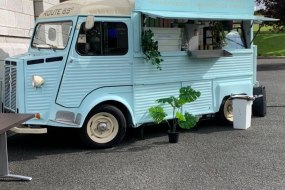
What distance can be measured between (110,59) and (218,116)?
290cm

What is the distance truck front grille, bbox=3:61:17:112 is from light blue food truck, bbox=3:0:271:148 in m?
0.02

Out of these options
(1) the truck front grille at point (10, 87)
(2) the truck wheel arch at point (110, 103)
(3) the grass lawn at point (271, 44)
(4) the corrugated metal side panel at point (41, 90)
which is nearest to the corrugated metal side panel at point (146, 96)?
(2) the truck wheel arch at point (110, 103)

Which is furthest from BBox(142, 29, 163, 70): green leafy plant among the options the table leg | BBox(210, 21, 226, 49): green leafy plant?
the table leg

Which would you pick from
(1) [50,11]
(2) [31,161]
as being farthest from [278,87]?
(2) [31,161]

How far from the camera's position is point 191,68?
27.7ft

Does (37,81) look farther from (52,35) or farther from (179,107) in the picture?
(179,107)

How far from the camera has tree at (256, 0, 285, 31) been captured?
1080 inches

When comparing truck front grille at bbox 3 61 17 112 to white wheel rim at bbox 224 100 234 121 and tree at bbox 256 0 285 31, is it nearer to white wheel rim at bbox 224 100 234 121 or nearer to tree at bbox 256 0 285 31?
white wheel rim at bbox 224 100 234 121

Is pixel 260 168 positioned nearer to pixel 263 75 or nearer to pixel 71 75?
pixel 71 75

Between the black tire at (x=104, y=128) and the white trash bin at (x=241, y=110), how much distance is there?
2.41m

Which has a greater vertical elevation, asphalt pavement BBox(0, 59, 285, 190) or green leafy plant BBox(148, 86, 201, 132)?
green leafy plant BBox(148, 86, 201, 132)

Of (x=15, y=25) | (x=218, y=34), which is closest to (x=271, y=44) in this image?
(x=15, y=25)

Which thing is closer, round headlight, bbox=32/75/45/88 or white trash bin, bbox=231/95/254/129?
round headlight, bbox=32/75/45/88

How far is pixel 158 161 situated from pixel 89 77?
172 cm
